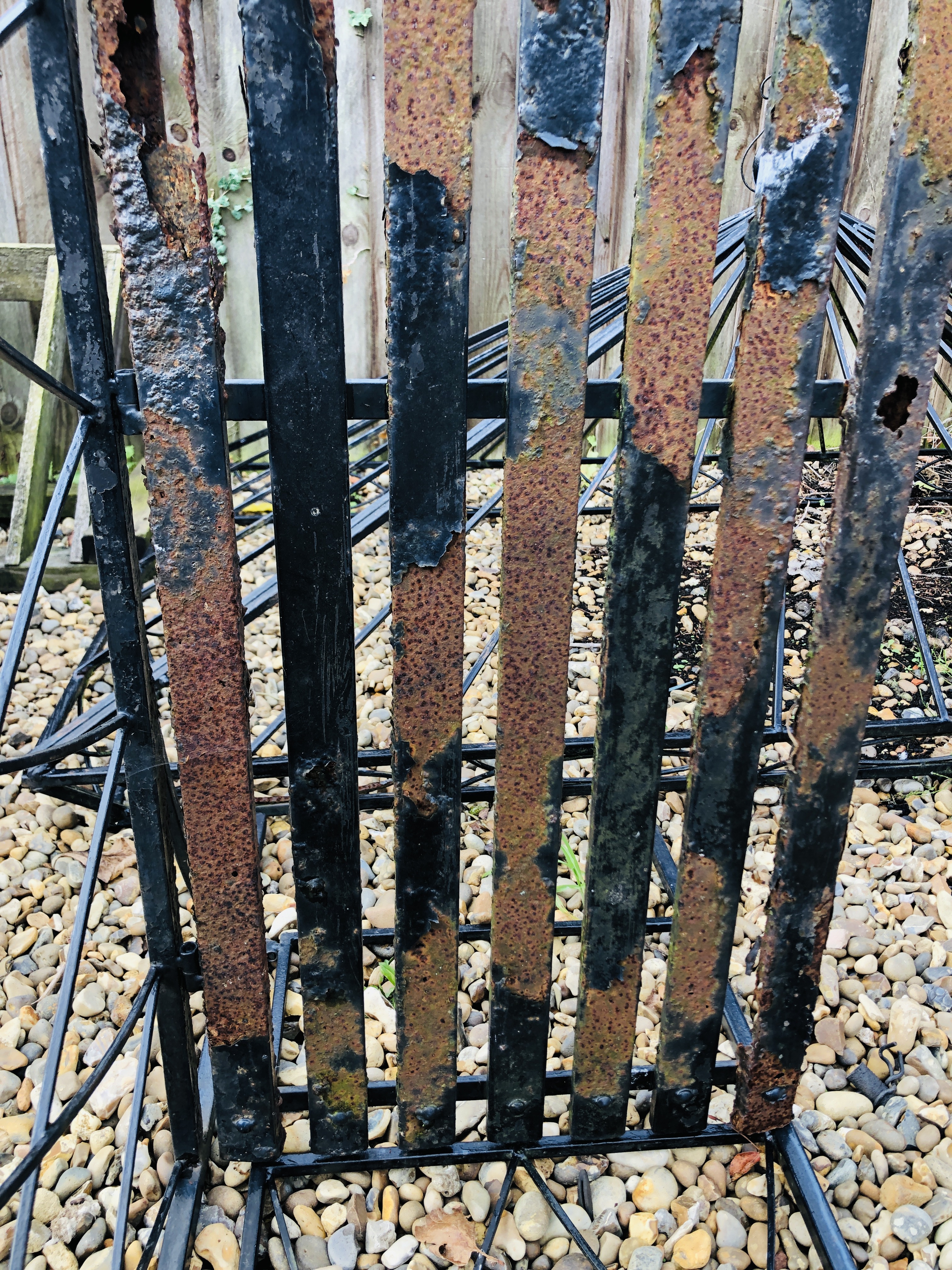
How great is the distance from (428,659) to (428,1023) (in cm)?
64

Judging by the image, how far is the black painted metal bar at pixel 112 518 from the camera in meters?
1.09

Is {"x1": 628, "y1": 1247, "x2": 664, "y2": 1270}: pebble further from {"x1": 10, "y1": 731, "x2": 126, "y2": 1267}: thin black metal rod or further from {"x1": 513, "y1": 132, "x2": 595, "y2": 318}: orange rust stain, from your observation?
{"x1": 513, "y1": 132, "x2": 595, "y2": 318}: orange rust stain

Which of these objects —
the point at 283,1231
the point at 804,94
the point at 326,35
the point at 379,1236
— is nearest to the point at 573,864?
the point at 379,1236

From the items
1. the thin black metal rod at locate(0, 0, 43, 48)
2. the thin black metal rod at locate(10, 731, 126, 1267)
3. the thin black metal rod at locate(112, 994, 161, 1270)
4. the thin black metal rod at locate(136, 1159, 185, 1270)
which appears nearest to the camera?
the thin black metal rod at locate(0, 0, 43, 48)

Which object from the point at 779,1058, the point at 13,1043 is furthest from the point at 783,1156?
the point at 13,1043

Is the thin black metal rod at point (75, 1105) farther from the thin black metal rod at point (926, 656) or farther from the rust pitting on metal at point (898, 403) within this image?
the thin black metal rod at point (926, 656)

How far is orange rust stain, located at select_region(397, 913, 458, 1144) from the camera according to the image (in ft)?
4.85

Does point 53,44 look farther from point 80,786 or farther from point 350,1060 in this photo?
point 80,786

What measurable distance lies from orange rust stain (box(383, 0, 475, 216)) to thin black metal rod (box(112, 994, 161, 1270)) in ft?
4.22

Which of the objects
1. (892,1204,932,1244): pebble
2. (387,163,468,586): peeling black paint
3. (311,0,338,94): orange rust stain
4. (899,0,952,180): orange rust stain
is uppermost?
(311,0,338,94): orange rust stain

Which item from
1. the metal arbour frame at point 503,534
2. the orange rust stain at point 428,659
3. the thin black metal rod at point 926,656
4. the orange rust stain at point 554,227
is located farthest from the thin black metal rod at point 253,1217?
the thin black metal rod at point 926,656

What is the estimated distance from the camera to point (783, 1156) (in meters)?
1.66

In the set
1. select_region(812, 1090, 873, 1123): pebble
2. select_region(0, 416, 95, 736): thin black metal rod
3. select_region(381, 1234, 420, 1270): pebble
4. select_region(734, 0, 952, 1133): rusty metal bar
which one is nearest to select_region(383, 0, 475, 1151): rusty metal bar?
select_region(381, 1234, 420, 1270): pebble

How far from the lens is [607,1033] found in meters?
1.56
